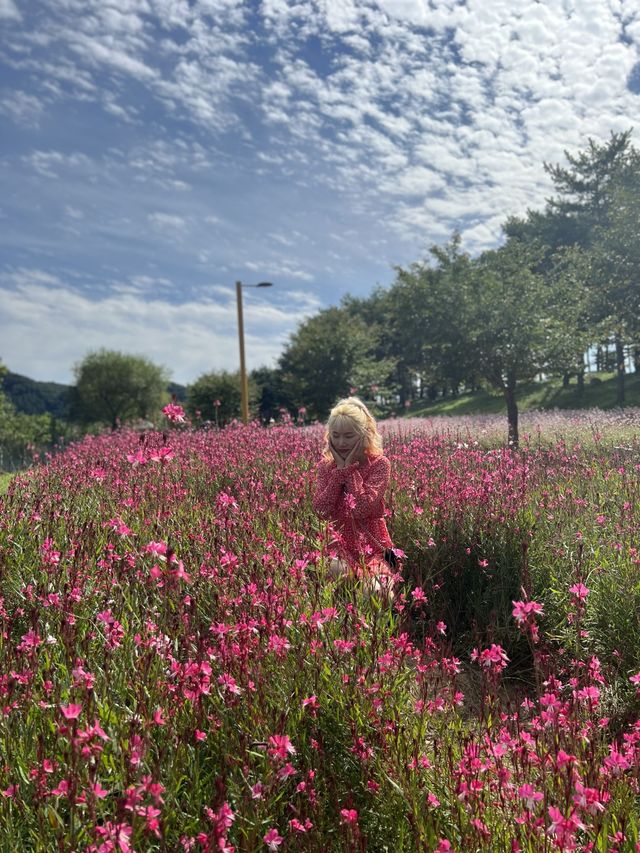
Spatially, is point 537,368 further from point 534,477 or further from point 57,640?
point 57,640

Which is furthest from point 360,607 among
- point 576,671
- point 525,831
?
point 525,831

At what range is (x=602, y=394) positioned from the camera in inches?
1377

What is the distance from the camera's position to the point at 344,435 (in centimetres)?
477

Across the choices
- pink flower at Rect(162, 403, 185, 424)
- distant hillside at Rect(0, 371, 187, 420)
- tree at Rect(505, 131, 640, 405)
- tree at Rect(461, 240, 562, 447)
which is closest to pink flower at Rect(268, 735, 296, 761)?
pink flower at Rect(162, 403, 185, 424)

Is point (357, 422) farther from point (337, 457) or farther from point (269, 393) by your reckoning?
point (269, 393)

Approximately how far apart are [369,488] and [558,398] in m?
34.7

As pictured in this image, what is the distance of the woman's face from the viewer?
4.75 m

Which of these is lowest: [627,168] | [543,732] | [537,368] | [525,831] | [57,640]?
[525,831]

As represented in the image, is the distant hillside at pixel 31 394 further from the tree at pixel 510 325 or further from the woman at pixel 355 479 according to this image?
the woman at pixel 355 479

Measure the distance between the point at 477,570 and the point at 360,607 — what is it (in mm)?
2153

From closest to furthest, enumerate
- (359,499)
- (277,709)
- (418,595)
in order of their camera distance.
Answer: (277,709)
(418,595)
(359,499)

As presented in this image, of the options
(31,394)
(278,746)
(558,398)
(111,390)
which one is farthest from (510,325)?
(31,394)

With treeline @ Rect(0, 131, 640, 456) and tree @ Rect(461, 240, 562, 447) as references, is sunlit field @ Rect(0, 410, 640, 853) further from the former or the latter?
tree @ Rect(461, 240, 562, 447)

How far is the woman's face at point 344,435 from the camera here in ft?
15.6
